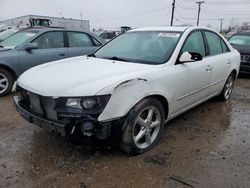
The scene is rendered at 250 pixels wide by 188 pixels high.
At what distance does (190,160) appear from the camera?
3.22 metres

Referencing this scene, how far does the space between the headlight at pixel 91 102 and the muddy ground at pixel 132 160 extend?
1.50ft

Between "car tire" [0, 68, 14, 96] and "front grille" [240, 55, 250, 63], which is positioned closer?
"car tire" [0, 68, 14, 96]

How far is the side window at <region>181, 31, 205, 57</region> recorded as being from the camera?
4018 millimetres

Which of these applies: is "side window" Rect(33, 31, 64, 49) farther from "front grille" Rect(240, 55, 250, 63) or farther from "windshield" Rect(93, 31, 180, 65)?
"front grille" Rect(240, 55, 250, 63)

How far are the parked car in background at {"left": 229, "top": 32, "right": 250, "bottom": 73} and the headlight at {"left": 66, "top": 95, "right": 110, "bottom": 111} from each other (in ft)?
23.9

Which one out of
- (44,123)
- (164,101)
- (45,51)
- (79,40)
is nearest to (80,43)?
(79,40)

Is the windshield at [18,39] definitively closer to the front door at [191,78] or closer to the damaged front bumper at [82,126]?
the front door at [191,78]

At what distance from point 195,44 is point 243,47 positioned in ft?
18.4

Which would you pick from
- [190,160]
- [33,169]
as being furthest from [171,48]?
[33,169]

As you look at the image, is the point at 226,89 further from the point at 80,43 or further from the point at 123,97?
the point at 80,43

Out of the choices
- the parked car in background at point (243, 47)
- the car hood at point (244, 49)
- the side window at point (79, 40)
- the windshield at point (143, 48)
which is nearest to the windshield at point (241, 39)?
the parked car in background at point (243, 47)

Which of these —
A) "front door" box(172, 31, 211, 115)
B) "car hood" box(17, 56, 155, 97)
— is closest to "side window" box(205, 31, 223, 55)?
"front door" box(172, 31, 211, 115)

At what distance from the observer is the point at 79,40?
23.0 feet

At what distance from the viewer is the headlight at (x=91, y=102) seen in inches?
109
